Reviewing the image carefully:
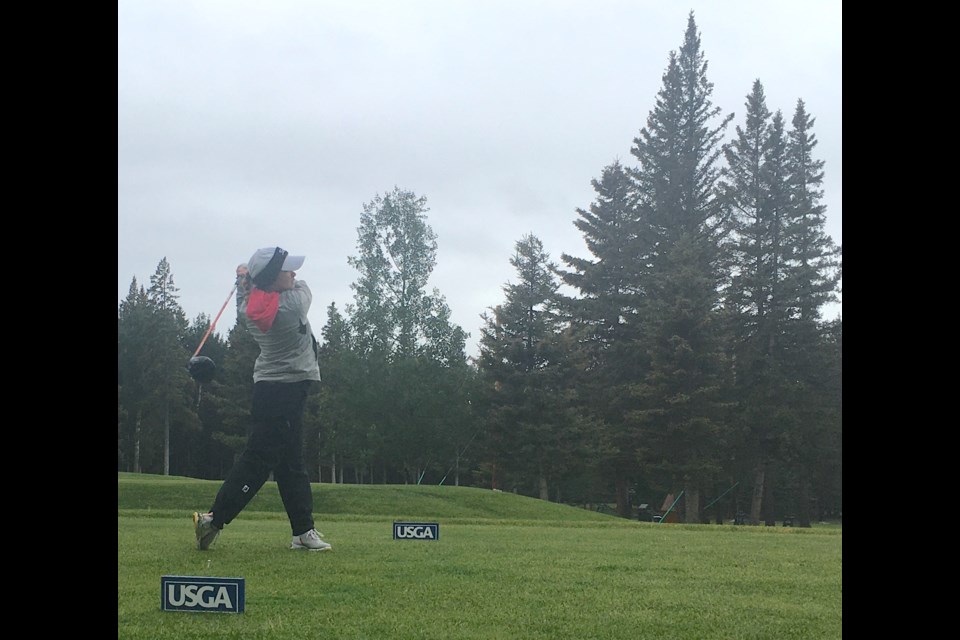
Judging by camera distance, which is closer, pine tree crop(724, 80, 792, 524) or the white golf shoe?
the white golf shoe

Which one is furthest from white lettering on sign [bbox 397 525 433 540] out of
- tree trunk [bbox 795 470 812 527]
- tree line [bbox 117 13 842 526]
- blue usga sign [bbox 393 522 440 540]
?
tree trunk [bbox 795 470 812 527]

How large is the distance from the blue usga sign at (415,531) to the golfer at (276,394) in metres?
1.20

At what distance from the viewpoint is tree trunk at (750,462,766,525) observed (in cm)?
2361

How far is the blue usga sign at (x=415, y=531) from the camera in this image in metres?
8.82

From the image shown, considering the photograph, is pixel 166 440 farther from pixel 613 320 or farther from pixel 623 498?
pixel 623 498

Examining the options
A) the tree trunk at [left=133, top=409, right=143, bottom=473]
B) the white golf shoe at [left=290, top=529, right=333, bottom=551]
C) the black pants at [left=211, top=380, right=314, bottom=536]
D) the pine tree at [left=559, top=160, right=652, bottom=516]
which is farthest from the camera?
the pine tree at [left=559, top=160, right=652, bottom=516]

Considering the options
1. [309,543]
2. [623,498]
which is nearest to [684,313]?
[623,498]

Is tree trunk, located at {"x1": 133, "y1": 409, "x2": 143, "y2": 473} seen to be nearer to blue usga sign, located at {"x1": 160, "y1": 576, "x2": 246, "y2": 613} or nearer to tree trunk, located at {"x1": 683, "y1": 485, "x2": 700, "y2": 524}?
blue usga sign, located at {"x1": 160, "y1": 576, "x2": 246, "y2": 613}

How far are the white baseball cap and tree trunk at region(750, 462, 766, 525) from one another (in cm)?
1860

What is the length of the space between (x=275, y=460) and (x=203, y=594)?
2697 millimetres

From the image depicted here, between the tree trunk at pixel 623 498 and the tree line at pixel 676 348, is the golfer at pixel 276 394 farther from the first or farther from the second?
the tree trunk at pixel 623 498
